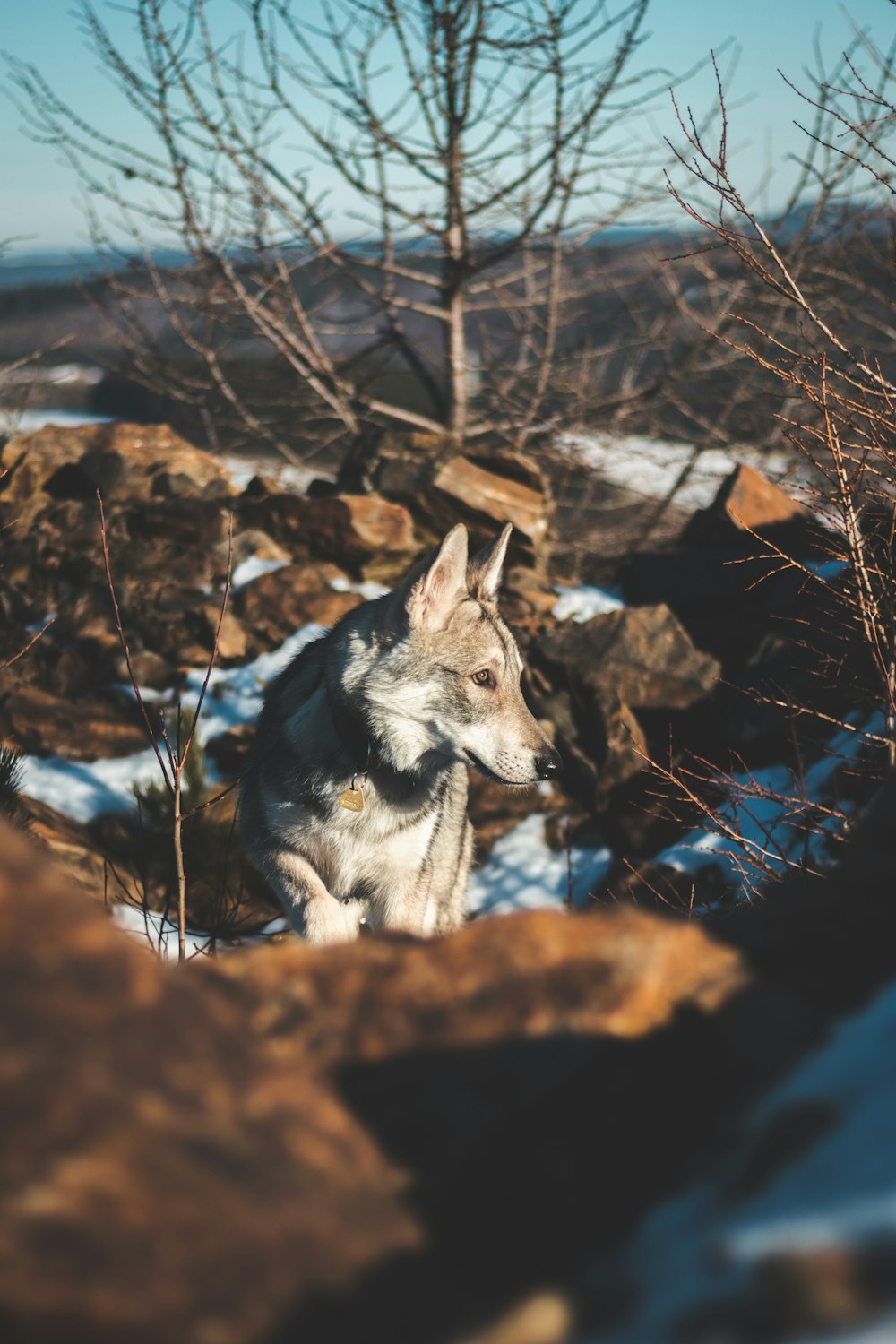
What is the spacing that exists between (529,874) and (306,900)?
3.28 m

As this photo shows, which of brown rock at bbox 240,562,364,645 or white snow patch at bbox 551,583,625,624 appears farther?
white snow patch at bbox 551,583,625,624

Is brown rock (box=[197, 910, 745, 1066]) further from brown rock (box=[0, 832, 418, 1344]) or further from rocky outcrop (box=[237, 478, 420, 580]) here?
rocky outcrop (box=[237, 478, 420, 580])

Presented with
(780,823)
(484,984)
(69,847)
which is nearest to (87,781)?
(69,847)

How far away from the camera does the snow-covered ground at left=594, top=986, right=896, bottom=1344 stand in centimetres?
103

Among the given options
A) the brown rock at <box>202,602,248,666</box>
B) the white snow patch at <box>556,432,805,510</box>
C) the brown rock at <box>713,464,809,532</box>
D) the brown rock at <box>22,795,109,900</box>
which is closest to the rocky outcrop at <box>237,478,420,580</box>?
the brown rock at <box>202,602,248,666</box>

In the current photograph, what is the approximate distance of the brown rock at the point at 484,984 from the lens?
149 cm

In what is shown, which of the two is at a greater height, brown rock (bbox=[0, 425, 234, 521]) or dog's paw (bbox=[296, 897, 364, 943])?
brown rock (bbox=[0, 425, 234, 521])

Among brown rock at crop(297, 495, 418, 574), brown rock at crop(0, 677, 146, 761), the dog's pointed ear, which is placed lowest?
the dog's pointed ear

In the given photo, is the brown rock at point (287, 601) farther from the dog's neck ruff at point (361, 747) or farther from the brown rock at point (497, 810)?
the dog's neck ruff at point (361, 747)

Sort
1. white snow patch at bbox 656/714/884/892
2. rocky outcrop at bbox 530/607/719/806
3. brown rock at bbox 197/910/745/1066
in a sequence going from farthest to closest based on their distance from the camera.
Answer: rocky outcrop at bbox 530/607/719/806 < white snow patch at bbox 656/714/884/892 < brown rock at bbox 197/910/745/1066

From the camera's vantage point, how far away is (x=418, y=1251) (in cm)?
123

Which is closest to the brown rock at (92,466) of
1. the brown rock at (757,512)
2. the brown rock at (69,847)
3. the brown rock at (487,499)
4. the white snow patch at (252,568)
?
the white snow patch at (252,568)

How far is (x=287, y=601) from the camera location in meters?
8.78

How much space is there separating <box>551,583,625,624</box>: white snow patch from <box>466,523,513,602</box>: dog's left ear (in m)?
3.87
